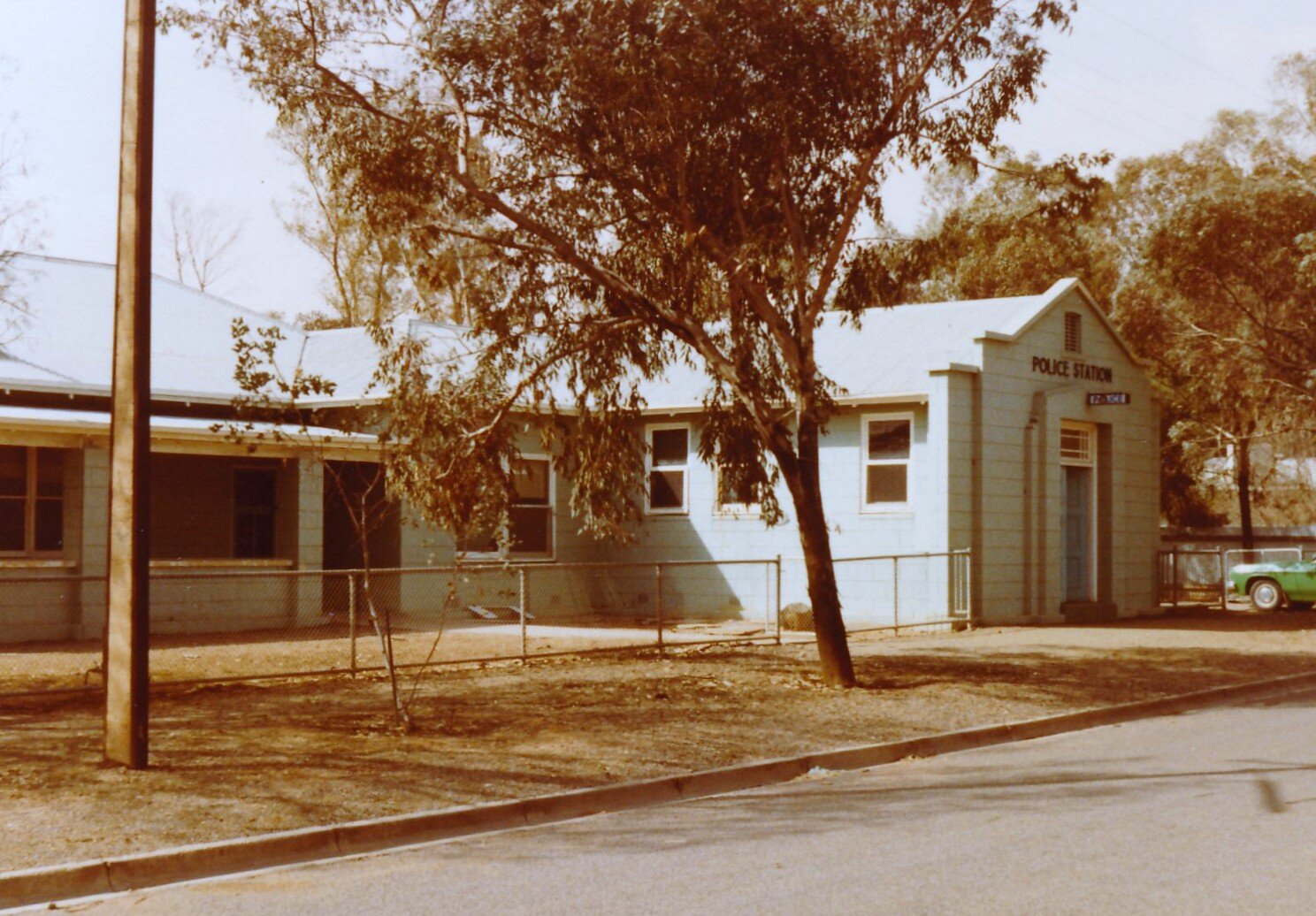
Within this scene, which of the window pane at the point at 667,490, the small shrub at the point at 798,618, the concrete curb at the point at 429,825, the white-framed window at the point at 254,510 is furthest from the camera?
the window pane at the point at 667,490

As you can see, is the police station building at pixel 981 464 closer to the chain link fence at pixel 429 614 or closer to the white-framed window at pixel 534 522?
the chain link fence at pixel 429 614

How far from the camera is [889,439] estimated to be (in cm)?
2431

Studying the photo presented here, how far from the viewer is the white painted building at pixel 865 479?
2144 centimetres

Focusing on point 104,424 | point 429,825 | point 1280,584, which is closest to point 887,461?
point 1280,584

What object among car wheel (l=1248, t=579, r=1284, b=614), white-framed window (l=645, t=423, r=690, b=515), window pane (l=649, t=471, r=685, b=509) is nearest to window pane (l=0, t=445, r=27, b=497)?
white-framed window (l=645, t=423, r=690, b=515)

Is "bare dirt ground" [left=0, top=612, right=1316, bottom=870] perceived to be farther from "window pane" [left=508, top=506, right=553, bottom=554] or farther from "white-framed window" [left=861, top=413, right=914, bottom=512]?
"window pane" [left=508, top=506, right=553, bottom=554]

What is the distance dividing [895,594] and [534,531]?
727cm

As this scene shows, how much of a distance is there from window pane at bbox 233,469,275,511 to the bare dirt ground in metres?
8.95

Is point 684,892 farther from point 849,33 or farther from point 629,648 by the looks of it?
point 629,648

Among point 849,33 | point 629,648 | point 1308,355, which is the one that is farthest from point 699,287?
point 1308,355

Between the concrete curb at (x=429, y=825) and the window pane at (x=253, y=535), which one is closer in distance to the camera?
the concrete curb at (x=429, y=825)

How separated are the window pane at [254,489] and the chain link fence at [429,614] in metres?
1.82

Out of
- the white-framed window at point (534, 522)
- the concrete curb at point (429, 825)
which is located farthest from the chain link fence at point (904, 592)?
the concrete curb at point (429, 825)

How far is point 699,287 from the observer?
52.3 ft
